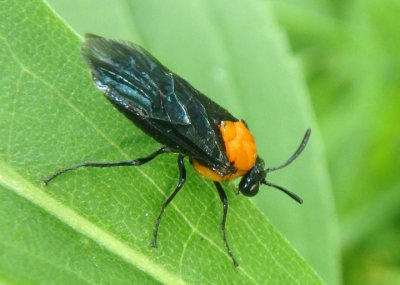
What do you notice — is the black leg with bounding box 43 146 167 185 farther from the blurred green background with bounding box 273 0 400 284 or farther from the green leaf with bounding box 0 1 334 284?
the blurred green background with bounding box 273 0 400 284

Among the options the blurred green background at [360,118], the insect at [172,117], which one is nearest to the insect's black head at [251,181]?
the insect at [172,117]

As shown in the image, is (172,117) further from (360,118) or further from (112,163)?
(360,118)

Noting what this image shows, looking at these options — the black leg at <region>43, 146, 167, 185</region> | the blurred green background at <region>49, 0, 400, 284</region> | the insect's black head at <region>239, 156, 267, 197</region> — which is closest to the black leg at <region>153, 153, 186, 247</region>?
the black leg at <region>43, 146, 167, 185</region>

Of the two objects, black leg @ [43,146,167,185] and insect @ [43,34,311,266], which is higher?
insect @ [43,34,311,266]

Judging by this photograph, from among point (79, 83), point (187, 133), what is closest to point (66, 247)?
point (79, 83)

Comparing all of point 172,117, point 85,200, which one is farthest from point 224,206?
point 85,200

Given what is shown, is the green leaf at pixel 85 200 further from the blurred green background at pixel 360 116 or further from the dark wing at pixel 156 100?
the blurred green background at pixel 360 116
